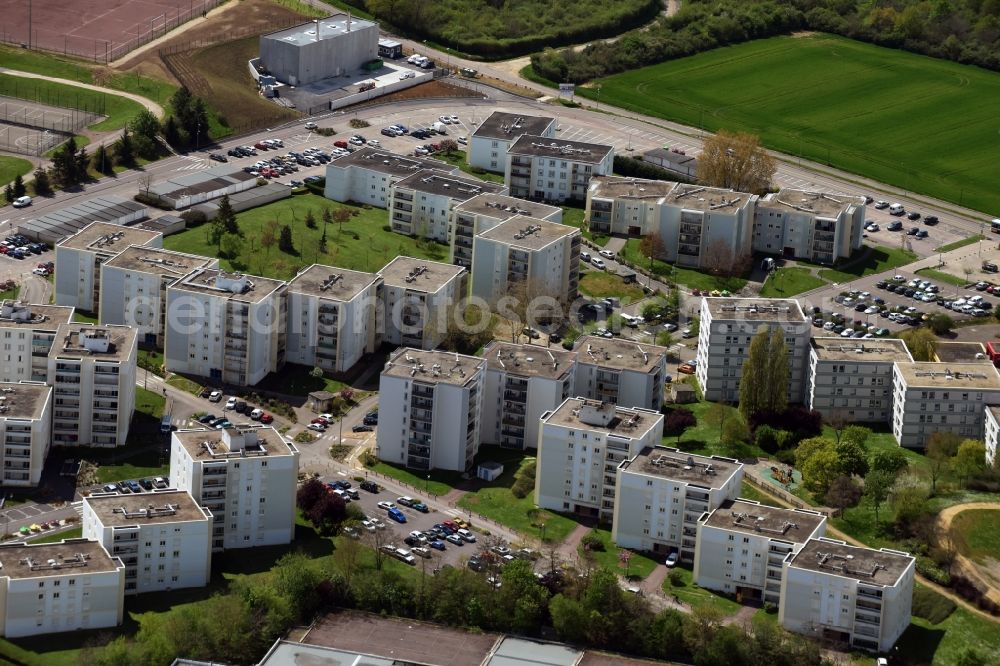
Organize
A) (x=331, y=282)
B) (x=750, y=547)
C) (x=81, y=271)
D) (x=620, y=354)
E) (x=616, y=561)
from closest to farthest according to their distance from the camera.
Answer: (x=750, y=547)
(x=616, y=561)
(x=620, y=354)
(x=331, y=282)
(x=81, y=271)

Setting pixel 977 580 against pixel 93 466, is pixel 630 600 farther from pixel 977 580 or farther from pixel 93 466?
pixel 93 466

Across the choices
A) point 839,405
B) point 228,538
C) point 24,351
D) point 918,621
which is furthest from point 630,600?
point 24,351

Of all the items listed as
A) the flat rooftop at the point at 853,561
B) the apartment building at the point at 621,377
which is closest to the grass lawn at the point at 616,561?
the flat rooftop at the point at 853,561

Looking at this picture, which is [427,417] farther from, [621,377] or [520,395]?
[621,377]

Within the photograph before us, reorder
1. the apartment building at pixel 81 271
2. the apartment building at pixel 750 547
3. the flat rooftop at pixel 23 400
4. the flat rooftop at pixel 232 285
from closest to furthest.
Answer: the apartment building at pixel 750 547, the flat rooftop at pixel 23 400, the flat rooftop at pixel 232 285, the apartment building at pixel 81 271

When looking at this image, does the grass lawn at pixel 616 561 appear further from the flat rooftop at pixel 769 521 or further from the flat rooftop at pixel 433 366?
the flat rooftop at pixel 433 366

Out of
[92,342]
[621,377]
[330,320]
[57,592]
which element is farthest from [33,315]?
[621,377]
